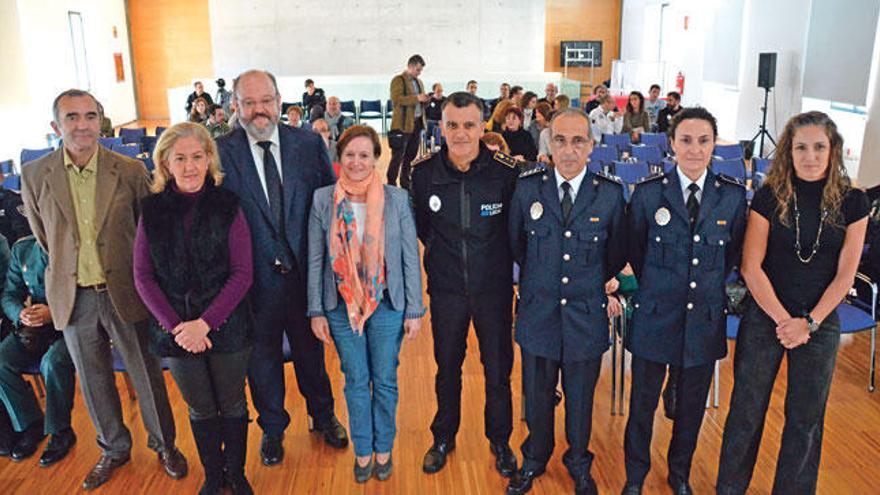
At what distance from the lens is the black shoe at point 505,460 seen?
11.4ft

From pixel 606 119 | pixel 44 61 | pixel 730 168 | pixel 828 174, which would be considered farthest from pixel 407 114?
pixel 44 61

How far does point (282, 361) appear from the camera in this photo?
3.60 meters

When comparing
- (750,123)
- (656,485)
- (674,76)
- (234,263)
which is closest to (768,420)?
(656,485)

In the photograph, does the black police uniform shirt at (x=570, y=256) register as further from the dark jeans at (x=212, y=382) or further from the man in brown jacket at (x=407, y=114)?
the man in brown jacket at (x=407, y=114)

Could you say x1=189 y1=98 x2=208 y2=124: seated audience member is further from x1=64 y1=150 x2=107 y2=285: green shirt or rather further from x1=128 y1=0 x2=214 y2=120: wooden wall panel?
x1=128 y1=0 x2=214 y2=120: wooden wall panel

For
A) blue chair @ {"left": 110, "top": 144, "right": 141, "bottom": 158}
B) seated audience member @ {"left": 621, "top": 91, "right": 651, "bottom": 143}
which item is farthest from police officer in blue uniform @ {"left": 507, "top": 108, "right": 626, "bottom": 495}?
seated audience member @ {"left": 621, "top": 91, "right": 651, "bottom": 143}

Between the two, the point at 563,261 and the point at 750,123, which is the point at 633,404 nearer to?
the point at 563,261

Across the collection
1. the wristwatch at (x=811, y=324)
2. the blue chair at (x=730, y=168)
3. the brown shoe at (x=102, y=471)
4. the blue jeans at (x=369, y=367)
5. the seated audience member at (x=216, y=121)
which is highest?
the seated audience member at (x=216, y=121)

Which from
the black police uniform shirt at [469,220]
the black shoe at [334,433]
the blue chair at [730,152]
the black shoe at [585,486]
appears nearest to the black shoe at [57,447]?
the black shoe at [334,433]

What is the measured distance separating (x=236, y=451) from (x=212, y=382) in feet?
1.25

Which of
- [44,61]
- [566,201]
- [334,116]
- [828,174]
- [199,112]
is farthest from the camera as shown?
[44,61]

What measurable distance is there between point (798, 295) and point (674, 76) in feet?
58.9

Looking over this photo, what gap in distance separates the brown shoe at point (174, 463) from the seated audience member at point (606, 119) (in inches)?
304

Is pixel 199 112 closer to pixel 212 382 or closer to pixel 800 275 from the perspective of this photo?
pixel 212 382
